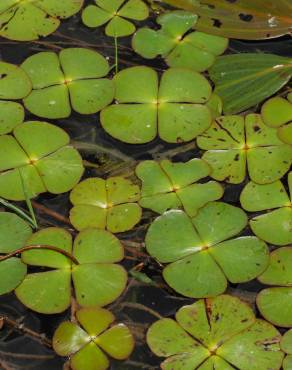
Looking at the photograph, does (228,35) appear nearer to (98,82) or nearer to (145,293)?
(98,82)

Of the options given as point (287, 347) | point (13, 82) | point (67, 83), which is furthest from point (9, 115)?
point (287, 347)

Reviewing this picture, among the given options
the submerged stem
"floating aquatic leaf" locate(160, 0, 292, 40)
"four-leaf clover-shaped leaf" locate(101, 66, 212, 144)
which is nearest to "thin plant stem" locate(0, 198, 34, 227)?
the submerged stem

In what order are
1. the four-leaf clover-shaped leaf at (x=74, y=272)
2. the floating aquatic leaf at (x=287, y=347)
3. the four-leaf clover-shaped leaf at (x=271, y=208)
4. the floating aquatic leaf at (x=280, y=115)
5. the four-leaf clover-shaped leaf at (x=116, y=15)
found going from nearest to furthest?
the floating aquatic leaf at (x=287, y=347) < the four-leaf clover-shaped leaf at (x=74, y=272) < the four-leaf clover-shaped leaf at (x=271, y=208) < the floating aquatic leaf at (x=280, y=115) < the four-leaf clover-shaped leaf at (x=116, y=15)

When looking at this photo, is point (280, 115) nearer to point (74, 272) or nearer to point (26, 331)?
point (74, 272)

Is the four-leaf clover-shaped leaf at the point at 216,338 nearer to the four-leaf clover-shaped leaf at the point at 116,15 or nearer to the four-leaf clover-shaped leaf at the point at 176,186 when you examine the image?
the four-leaf clover-shaped leaf at the point at 176,186

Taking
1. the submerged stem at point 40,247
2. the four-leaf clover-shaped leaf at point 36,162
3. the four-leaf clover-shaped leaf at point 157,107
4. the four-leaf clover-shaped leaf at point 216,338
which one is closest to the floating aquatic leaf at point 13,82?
the four-leaf clover-shaped leaf at point 36,162

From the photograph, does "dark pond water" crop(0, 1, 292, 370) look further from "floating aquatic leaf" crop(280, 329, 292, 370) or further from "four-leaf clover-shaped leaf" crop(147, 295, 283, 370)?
"floating aquatic leaf" crop(280, 329, 292, 370)

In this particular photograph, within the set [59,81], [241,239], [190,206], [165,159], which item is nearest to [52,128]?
[59,81]
